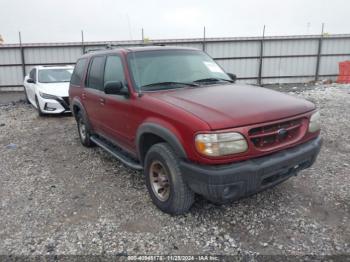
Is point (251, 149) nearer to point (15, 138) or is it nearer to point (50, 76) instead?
point (15, 138)

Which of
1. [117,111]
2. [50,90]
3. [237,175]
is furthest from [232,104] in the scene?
[50,90]

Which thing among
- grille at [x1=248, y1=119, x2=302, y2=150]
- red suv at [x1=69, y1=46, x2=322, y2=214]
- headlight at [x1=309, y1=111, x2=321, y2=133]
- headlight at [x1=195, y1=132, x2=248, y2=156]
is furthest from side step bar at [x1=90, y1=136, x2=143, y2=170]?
headlight at [x1=309, y1=111, x2=321, y2=133]

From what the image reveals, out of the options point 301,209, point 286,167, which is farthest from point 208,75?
point 301,209

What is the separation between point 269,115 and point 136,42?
15905mm

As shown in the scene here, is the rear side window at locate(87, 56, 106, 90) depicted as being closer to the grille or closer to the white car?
the grille

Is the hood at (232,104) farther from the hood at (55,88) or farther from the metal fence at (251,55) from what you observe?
the metal fence at (251,55)

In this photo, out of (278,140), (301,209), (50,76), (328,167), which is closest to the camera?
(278,140)

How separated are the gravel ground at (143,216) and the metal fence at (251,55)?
12.6 metres

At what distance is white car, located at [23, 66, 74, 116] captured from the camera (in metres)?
9.39

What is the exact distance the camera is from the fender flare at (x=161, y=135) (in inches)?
121

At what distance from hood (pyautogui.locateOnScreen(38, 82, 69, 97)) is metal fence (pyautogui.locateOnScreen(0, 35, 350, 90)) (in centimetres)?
791

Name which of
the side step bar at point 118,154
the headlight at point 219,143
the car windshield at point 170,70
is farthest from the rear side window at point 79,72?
the headlight at point 219,143

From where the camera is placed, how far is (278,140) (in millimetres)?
3162

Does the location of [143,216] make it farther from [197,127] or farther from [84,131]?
[84,131]
